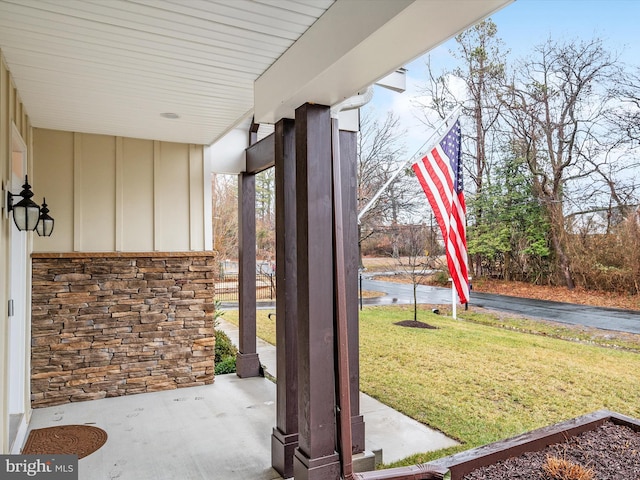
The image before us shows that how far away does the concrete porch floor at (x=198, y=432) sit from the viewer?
297 cm

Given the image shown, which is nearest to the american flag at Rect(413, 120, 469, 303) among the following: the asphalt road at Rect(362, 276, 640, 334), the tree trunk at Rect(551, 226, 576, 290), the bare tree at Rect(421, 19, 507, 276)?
the asphalt road at Rect(362, 276, 640, 334)

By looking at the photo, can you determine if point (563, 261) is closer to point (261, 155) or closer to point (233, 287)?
point (261, 155)

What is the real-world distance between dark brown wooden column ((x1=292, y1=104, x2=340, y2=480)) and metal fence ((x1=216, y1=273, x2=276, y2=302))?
9.03 m

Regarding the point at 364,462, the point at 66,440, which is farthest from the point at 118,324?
the point at 364,462

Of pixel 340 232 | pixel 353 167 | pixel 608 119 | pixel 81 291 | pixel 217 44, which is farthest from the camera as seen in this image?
pixel 608 119

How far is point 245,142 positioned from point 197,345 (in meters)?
2.43

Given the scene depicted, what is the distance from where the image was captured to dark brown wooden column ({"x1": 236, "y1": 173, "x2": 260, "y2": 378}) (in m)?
5.11

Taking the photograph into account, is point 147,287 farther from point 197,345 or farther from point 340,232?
point 340,232

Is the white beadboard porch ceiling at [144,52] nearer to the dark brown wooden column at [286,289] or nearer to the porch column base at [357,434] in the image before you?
the dark brown wooden column at [286,289]

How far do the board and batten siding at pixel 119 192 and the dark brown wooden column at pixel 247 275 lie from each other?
469 mm

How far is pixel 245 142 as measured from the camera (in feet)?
16.9

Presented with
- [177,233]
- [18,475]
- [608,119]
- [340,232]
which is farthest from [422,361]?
[608,119]

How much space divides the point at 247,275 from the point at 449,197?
98.4 inches

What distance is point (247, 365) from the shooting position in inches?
204
